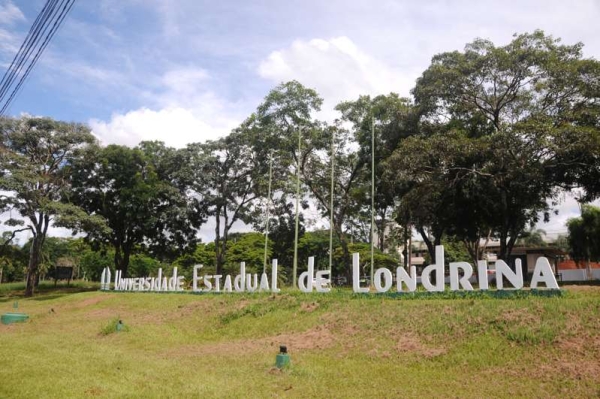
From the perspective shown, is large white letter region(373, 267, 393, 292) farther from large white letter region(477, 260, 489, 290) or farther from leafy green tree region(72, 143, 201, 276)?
leafy green tree region(72, 143, 201, 276)

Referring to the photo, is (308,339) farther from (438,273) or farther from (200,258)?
(200,258)

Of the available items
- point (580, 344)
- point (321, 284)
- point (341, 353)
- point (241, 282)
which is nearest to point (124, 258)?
point (241, 282)

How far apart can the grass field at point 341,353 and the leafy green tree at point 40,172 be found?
18607mm

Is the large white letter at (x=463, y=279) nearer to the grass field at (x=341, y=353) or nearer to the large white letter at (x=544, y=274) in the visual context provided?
the grass field at (x=341, y=353)

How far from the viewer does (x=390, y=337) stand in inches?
516

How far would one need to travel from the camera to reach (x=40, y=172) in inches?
1481

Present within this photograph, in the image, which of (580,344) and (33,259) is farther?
(33,259)

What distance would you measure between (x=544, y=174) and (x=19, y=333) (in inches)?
954

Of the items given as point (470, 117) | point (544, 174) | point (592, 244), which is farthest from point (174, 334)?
point (592, 244)

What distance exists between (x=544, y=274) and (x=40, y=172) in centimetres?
3670

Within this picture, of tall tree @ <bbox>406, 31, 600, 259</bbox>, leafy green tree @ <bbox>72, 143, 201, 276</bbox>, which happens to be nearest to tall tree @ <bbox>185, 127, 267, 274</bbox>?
leafy green tree @ <bbox>72, 143, 201, 276</bbox>

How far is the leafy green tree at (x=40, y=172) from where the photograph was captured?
3525cm

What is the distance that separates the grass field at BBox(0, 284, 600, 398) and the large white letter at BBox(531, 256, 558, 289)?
2.12 feet

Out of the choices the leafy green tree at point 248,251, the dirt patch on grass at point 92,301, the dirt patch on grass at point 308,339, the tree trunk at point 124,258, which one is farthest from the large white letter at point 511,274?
the leafy green tree at point 248,251
